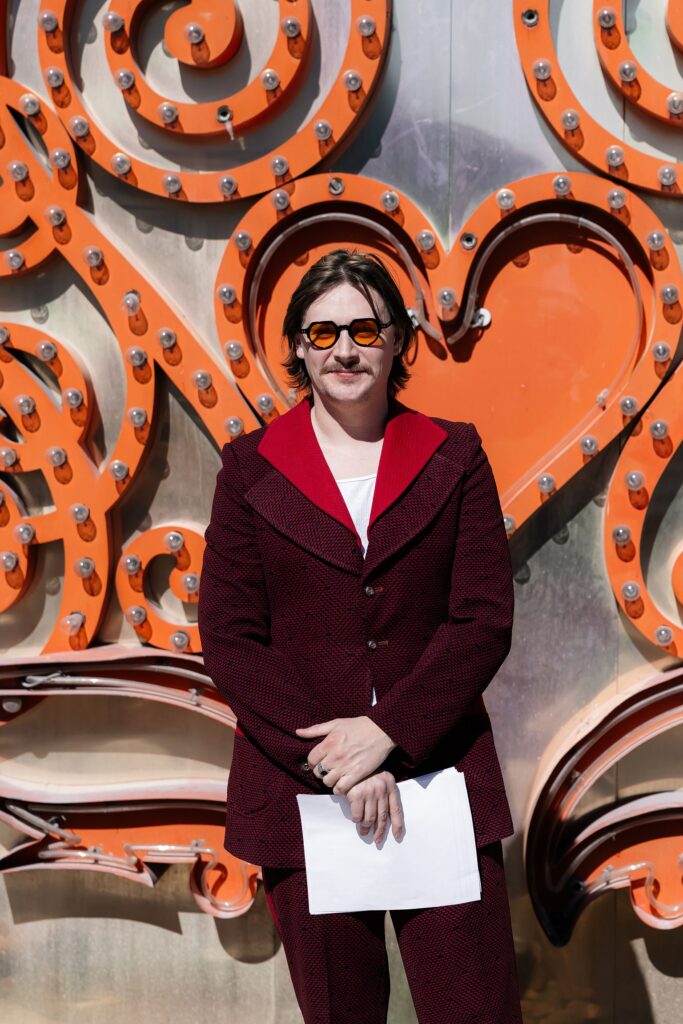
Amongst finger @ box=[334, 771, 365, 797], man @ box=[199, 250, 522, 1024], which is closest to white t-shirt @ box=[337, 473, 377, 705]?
man @ box=[199, 250, 522, 1024]

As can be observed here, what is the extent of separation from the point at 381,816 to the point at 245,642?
1.06 ft

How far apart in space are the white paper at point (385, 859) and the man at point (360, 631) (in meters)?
0.03

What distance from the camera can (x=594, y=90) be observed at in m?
2.13

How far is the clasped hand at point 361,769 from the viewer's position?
157 centimetres

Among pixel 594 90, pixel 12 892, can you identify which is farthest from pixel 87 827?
pixel 594 90

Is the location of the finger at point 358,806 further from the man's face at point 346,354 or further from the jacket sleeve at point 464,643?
the man's face at point 346,354

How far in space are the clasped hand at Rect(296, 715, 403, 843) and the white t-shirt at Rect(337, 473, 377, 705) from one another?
0.26 ft

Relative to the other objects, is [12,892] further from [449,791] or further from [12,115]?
[12,115]

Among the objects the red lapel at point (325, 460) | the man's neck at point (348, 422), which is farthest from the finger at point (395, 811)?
the man's neck at point (348, 422)

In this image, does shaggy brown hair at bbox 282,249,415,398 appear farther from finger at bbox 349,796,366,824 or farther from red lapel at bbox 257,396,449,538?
finger at bbox 349,796,366,824

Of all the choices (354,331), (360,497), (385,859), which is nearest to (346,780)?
(385,859)

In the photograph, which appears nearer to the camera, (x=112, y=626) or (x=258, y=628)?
(x=258, y=628)

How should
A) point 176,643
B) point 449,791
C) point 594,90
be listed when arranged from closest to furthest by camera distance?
point 449,791
point 594,90
point 176,643

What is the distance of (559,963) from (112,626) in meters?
1.18
